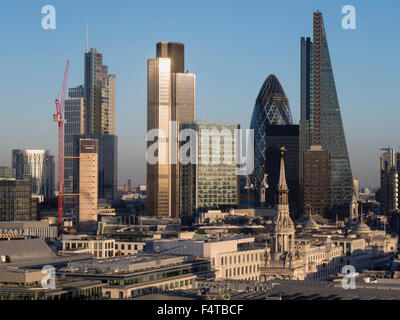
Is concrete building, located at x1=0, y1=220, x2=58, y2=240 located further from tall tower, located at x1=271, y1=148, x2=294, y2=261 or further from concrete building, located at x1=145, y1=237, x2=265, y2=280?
tall tower, located at x1=271, y1=148, x2=294, y2=261

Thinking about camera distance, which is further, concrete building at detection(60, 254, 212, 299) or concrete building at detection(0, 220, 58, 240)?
concrete building at detection(0, 220, 58, 240)

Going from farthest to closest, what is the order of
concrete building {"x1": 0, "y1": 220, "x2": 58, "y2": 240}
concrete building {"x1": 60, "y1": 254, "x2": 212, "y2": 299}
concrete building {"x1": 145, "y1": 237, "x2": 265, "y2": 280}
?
1. concrete building {"x1": 0, "y1": 220, "x2": 58, "y2": 240}
2. concrete building {"x1": 145, "y1": 237, "x2": 265, "y2": 280}
3. concrete building {"x1": 60, "y1": 254, "x2": 212, "y2": 299}

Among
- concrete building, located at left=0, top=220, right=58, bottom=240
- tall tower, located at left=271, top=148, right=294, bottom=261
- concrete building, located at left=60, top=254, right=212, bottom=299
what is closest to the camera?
concrete building, located at left=60, top=254, right=212, bottom=299

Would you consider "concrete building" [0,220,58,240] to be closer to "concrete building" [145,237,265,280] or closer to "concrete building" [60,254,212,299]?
"concrete building" [145,237,265,280]

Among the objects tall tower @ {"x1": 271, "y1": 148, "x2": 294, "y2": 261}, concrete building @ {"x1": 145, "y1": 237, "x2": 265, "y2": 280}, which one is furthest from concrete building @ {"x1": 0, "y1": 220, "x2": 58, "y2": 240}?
tall tower @ {"x1": 271, "y1": 148, "x2": 294, "y2": 261}

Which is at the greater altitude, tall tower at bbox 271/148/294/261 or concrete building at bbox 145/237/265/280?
tall tower at bbox 271/148/294/261

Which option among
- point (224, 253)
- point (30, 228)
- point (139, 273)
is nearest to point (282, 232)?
point (224, 253)

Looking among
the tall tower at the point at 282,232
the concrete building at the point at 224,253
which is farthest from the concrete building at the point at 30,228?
the tall tower at the point at 282,232

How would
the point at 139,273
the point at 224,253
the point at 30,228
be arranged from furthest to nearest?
the point at 30,228 → the point at 224,253 → the point at 139,273

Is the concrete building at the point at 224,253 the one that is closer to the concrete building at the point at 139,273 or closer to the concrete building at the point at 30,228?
the concrete building at the point at 139,273

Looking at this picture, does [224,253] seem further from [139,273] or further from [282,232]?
[139,273]
